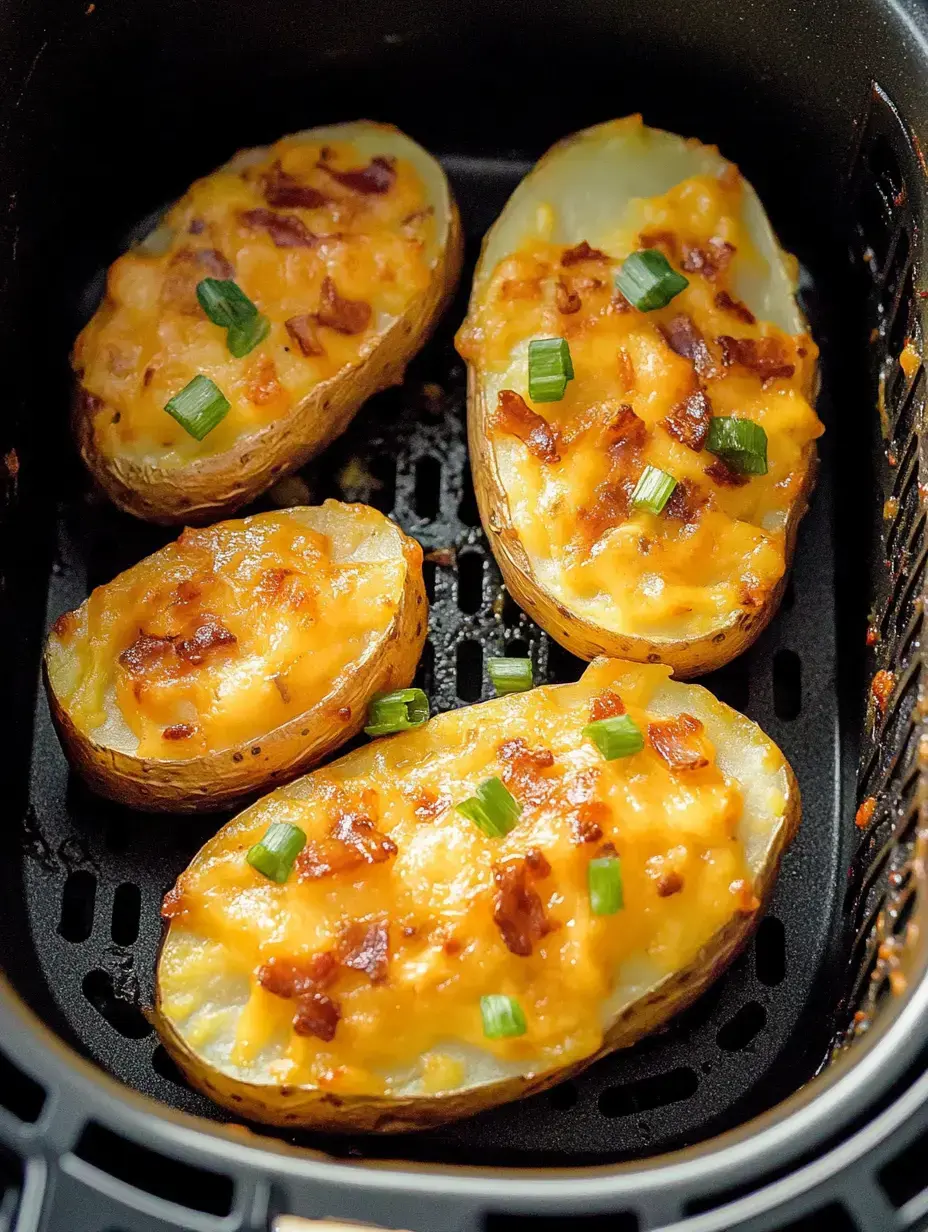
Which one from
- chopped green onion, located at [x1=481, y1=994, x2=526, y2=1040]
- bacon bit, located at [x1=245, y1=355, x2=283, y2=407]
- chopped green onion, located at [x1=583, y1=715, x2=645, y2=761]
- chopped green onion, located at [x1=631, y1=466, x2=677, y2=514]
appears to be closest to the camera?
chopped green onion, located at [x1=481, y1=994, x2=526, y2=1040]

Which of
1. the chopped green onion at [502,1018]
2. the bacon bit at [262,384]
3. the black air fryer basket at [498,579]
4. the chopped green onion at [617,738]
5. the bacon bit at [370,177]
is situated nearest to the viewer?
the black air fryer basket at [498,579]

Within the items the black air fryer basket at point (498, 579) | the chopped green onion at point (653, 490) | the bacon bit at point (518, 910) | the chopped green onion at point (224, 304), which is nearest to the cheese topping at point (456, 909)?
the bacon bit at point (518, 910)

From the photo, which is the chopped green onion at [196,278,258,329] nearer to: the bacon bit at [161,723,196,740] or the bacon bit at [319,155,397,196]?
the bacon bit at [319,155,397,196]

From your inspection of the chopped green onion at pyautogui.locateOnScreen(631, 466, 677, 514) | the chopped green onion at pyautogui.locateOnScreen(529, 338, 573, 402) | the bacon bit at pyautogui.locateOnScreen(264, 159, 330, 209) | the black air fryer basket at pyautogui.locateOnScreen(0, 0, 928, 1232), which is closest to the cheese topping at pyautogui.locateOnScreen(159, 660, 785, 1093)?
the black air fryer basket at pyautogui.locateOnScreen(0, 0, 928, 1232)

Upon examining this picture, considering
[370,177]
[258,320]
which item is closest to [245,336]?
[258,320]

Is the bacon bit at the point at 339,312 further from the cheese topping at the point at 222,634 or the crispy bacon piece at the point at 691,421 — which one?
the crispy bacon piece at the point at 691,421

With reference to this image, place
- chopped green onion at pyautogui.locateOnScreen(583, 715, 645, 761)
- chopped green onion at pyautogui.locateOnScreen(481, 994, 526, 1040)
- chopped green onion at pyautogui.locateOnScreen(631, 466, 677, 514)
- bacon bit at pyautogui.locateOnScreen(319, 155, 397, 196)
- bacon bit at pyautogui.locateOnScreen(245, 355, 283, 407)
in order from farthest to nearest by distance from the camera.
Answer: bacon bit at pyautogui.locateOnScreen(319, 155, 397, 196) → bacon bit at pyautogui.locateOnScreen(245, 355, 283, 407) → chopped green onion at pyautogui.locateOnScreen(631, 466, 677, 514) → chopped green onion at pyautogui.locateOnScreen(583, 715, 645, 761) → chopped green onion at pyautogui.locateOnScreen(481, 994, 526, 1040)

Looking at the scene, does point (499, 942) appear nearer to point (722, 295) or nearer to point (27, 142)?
point (722, 295)
